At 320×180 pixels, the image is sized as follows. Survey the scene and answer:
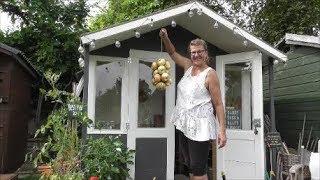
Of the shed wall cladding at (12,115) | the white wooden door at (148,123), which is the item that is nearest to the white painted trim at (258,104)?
the white wooden door at (148,123)

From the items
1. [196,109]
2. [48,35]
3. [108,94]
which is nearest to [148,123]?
[108,94]

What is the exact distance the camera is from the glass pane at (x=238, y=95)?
5910mm

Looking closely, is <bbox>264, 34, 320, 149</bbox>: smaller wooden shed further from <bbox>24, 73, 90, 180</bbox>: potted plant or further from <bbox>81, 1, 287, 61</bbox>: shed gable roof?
<bbox>24, 73, 90, 180</bbox>: potted plant

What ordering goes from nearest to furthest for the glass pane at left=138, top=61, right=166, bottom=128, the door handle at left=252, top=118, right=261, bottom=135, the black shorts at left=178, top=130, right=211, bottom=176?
the black shorts at left=178, top=130, right=211, bottom=176 < the door handle at left=252, top=118, right=261, bottom=135 < the glass pane at left=138, top=61, right=166, bottom=128

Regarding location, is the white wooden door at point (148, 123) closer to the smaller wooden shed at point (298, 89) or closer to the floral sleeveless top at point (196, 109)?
the floral sleeveless top at point (196, 109)

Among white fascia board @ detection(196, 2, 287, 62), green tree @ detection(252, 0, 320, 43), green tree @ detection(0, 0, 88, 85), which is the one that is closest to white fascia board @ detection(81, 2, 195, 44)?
white fascia board @ detection(196, 2, 287, 62)

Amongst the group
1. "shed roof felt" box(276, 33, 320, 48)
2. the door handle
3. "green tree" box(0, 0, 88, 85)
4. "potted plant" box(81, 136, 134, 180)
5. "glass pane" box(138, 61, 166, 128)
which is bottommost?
"potted plant" box(81, 136, 134, 180)

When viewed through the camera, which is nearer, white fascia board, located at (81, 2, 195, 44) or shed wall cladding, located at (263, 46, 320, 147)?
white fascia board, located at (81, 2, 195, 44)

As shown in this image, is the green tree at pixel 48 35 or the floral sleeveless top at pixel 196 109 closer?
the floral sleeveless top at pixel 196 109

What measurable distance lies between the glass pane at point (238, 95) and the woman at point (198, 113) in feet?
7.13

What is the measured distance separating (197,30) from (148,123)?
1730 millimetres

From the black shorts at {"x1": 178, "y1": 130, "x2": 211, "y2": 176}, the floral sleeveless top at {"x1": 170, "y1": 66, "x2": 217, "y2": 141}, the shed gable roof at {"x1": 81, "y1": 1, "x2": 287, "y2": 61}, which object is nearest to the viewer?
the black shorts at {"x1": 178, "y1": 130, "x2": 211, "y2": 176}

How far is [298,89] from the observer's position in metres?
7.63

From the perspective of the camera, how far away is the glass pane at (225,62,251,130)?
5.91 meters
